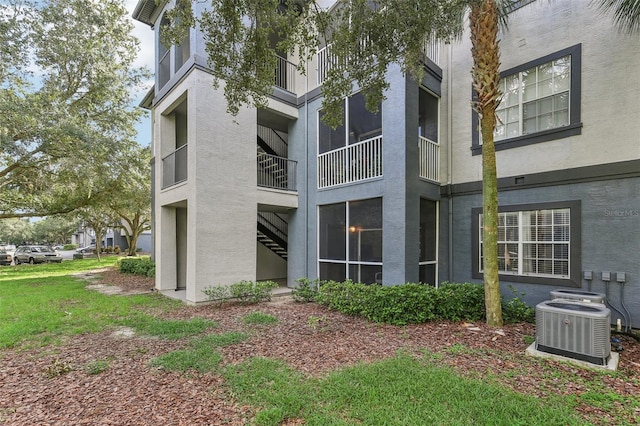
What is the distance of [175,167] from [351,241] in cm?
620

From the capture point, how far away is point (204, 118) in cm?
877

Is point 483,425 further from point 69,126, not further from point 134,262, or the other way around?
Answer: point 134,262

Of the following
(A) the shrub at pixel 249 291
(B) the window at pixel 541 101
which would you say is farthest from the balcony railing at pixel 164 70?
(B) the window at pixel 541 101

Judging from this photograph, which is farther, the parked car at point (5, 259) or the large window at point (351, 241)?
the parked car at point (5, 259)

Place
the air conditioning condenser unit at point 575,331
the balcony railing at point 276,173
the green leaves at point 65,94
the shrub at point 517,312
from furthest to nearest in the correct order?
the green leaves at point 65,94 < the balcony railing at point 276,173 < the shrub at point 517,312 < the air conditioning condenser unit at point 575,331

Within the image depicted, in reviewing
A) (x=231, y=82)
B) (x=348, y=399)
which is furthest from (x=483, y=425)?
(x=231, y=82)

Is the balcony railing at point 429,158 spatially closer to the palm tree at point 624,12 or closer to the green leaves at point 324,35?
the green leaves at point 324,35

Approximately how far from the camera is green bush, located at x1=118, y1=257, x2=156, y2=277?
14242mm

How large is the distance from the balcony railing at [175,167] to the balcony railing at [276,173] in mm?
2360

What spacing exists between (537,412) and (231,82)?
21.8 feet

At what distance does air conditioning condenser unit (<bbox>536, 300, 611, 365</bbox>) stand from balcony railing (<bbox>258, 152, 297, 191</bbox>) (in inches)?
303

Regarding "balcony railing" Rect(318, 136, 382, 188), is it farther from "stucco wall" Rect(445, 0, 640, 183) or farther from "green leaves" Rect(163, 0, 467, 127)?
"stucco wall" Rect(445, 0, 640, 183)

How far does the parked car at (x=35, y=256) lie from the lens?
25.2 metres

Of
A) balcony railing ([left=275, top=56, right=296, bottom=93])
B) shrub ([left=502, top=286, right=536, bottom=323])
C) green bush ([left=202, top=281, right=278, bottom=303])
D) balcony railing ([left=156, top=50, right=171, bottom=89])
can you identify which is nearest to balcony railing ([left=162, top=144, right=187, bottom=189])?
balcony railing ([left=156, top=50, right=171, bottom=89])
